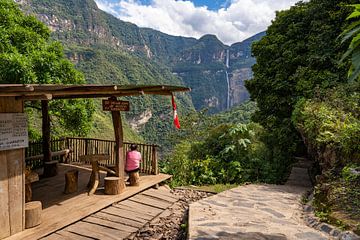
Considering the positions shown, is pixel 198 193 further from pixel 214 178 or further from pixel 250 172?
pixel 250 172

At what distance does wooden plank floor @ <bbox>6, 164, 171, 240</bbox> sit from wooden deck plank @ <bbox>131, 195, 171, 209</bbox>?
167mm

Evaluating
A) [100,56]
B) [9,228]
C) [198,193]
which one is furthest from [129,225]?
[100,56]

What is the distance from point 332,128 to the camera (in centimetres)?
639

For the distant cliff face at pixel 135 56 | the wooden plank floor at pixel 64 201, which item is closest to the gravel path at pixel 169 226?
the wooden plank floor at pixel 64 201

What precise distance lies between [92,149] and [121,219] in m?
5.27

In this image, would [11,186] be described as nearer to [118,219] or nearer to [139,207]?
[118,219]

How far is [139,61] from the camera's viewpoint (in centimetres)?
11112

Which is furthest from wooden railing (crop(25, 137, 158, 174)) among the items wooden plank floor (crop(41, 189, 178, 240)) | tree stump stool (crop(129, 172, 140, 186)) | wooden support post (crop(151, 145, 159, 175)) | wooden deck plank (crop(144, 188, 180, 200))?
wooden plank floor (crop(41, 189, 178, 240))

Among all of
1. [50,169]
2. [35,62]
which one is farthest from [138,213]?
[35,62]

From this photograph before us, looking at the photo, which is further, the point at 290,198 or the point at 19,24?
the point at 19,24

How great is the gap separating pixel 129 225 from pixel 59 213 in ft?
4.92

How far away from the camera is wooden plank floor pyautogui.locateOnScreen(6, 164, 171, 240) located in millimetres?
5091

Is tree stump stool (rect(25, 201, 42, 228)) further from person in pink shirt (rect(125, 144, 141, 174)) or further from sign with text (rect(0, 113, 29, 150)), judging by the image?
person in pink shirt (rect(125, 144, 141, 174))

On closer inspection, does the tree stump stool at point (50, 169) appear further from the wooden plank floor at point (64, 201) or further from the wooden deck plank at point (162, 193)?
the wooden deck plank at point (162, 193)
